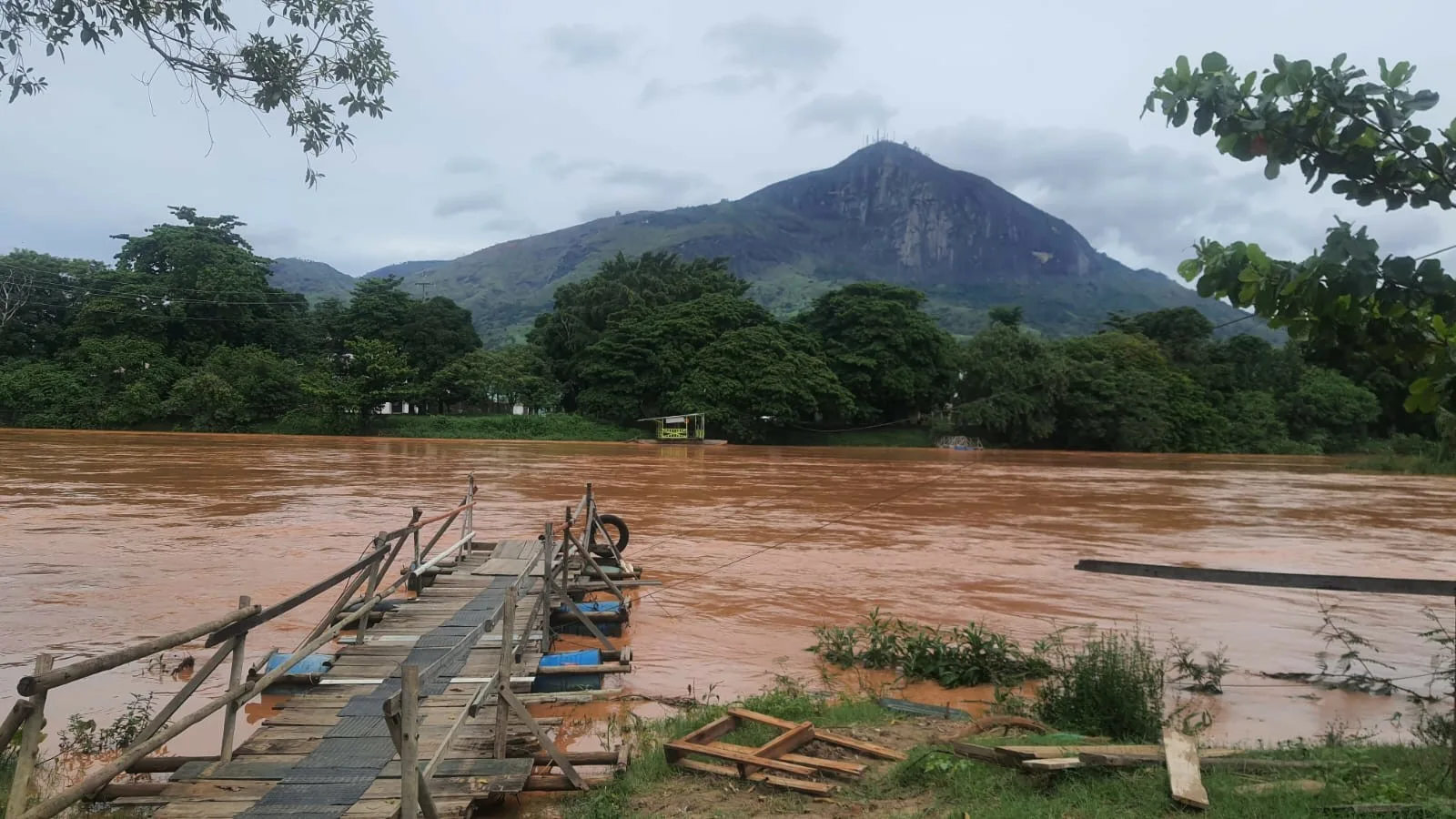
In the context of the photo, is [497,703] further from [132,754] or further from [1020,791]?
[1020,791]

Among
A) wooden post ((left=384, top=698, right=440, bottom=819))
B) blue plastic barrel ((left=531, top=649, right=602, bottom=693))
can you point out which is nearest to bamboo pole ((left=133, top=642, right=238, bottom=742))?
wooden post ((left=384, top=698, right=440, bottom=819))

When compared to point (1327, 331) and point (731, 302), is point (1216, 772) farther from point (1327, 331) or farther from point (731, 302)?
point (731, 302)

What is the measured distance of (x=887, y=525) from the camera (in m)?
18.0

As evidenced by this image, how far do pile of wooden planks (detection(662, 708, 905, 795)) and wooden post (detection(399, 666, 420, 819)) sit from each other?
Result: 171cm

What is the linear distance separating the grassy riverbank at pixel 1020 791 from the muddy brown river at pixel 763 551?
72.9 inches

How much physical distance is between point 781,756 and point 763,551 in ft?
31.0

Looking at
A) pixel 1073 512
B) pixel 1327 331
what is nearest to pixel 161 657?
pixel 1327 331

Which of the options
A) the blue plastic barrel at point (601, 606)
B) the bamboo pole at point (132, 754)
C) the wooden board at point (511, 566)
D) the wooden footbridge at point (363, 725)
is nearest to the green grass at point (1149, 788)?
the wooden footbridge at point (363, 725)

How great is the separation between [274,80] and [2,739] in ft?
15.8

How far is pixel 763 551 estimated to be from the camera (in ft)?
47.5

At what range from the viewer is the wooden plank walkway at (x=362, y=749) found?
434cm

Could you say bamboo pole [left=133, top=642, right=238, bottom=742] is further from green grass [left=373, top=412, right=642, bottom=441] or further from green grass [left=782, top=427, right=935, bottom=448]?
green grass [left=782, top=427, right=935, bottom=448]

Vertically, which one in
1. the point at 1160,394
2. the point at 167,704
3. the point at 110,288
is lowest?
the point at 167,704

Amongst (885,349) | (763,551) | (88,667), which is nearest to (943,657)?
(88,667)
